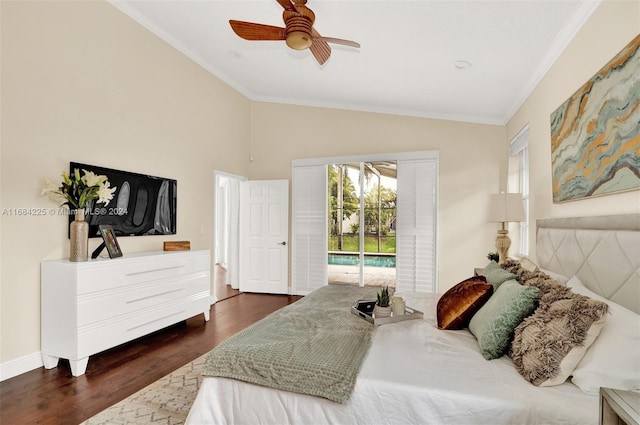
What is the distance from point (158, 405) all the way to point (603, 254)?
2846mm

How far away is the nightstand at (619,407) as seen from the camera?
3.07ft

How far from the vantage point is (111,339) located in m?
2.90

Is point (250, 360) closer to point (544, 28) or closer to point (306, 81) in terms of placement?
point (544, 28)

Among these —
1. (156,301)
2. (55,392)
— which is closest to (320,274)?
(156,301)

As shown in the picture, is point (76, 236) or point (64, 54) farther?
point (64, 54)

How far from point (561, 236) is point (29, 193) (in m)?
4.14

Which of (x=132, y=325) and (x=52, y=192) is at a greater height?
(x=52, y=192)

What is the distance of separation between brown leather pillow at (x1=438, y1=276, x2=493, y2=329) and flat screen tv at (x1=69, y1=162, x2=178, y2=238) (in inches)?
126

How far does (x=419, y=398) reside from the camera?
1.34m

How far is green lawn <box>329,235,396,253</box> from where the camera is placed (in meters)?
5.33

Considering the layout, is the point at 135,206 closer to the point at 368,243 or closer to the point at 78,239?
the point at 78,239

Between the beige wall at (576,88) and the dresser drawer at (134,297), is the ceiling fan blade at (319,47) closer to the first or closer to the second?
the beige wall at (576,88)

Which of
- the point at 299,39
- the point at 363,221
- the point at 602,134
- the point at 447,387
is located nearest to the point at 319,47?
the point at 299,39

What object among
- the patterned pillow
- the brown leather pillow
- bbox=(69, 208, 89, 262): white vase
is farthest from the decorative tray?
bbox=(69, 208, 89, 262): white vase
